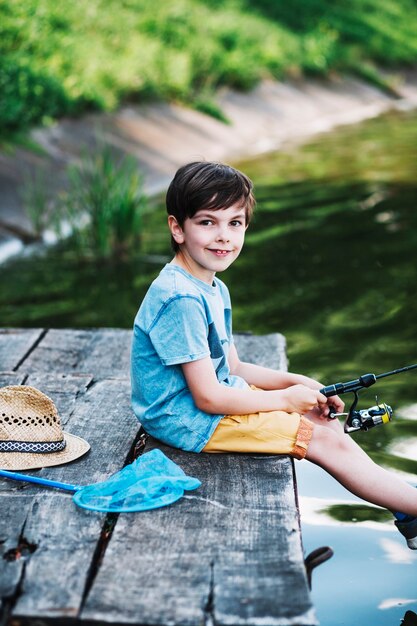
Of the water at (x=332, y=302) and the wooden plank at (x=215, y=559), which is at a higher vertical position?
the wooden plank at (x=215, y=559)

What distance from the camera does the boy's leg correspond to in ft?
9.95

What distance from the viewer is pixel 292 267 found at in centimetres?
733

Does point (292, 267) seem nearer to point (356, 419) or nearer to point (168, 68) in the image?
point (356, 419)

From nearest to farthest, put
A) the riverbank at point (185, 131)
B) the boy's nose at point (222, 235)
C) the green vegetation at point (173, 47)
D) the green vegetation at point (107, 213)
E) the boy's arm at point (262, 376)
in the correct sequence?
the boy's nose at point (222, 235) < the boy's arm at point (262, 376) < the green vegetation at point (107, 213) < the riverbank at point (185, 131) < the green vegetation at point (173, 47)

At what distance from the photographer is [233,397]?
302cm

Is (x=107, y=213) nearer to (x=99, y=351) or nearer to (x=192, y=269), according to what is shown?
(x=99, y=351)

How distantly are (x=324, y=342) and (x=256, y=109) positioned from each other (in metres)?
11.8

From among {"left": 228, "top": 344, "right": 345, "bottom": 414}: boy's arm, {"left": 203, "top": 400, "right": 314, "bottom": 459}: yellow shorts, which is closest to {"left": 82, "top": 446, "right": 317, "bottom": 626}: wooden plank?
{"left": 203, "top": 400, "right": 314, "bottom": 459}: yellow shorts

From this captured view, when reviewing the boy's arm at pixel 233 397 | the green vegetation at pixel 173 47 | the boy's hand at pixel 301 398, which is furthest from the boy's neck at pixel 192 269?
the green vegetation at pixel 173 47

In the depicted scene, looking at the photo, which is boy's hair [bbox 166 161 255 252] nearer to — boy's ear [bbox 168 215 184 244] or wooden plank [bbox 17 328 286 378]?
boy's ear [bbox 168 215 184 244]

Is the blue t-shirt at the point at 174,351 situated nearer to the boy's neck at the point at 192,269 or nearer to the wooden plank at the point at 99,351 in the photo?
the boy's neck at the point at 192,269

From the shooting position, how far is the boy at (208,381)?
3010mm

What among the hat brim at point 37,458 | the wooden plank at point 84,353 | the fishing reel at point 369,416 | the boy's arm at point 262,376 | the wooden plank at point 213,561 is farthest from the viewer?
the wooden plank at point 84,353

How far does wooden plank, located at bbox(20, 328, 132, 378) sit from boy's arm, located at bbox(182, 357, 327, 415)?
1101 mm
